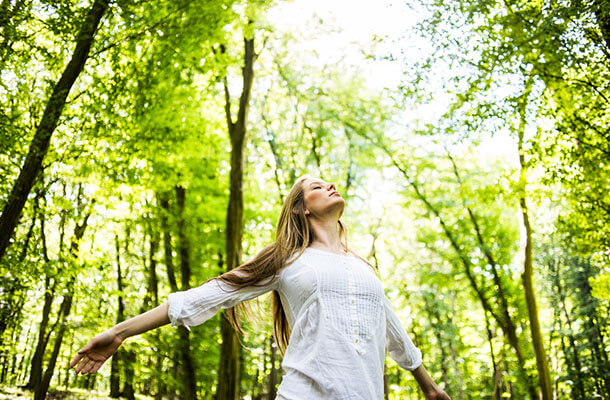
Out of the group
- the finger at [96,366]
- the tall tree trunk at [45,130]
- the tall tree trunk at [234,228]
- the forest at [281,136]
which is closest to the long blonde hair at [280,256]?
the forest at [281,136]

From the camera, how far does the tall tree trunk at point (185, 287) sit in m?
10.8

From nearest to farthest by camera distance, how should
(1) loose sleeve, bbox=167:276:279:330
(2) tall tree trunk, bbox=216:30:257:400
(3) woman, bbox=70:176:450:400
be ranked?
1. (3) woman, bbox=70:176:450:400
2. (1) loose sleeve, bbox=167:276:279:330
3. (2) tall tree trunk, bbox=216:30:257:400

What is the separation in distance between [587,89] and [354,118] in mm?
9671

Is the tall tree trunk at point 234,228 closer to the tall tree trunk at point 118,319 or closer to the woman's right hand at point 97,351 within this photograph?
the tall tree trunk at point 118,319

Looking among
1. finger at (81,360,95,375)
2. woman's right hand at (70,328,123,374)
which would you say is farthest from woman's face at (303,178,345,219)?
A: finger at (81,360,95,375)

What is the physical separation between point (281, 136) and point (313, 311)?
47.6ft

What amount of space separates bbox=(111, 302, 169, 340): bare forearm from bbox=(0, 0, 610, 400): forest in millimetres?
754

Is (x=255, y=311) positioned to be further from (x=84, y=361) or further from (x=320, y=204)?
(x=84, y=361)

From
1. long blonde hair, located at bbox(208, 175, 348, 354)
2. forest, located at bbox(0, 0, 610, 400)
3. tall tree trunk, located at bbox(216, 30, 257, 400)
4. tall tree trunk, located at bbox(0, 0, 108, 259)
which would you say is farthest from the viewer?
tall tree trunk, located at bbox(216, 30, 257, 400)

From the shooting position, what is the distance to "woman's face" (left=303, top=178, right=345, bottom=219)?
107 inches

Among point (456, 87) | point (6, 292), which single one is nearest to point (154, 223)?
point (6, 292)

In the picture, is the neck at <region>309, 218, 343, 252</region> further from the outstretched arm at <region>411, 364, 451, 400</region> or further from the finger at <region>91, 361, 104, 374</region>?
the finger at <region>91, 361, 104, 374</region>

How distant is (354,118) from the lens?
14977mm

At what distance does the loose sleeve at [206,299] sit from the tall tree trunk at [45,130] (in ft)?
13.9
